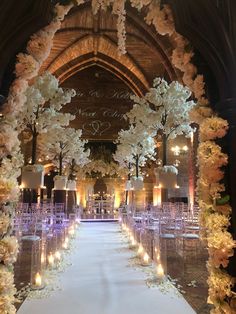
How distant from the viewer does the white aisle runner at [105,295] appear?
15.1ft

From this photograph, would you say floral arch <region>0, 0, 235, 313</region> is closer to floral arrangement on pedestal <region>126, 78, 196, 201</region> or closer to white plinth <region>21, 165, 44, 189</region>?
white plinth <region>21, 165, 44, 189</region>

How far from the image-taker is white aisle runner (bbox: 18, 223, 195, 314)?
4.59 meters

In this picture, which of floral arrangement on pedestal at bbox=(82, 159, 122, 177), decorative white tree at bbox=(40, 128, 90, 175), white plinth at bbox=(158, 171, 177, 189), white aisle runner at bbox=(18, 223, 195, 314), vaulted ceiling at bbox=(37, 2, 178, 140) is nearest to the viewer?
white aisle runner at bbox=(18, 223, 195, 314)

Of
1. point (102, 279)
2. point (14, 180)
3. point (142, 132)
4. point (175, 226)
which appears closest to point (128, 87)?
point (142, 132)

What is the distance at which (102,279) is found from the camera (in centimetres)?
625

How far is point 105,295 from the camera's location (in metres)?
5.25

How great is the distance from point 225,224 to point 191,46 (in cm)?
238

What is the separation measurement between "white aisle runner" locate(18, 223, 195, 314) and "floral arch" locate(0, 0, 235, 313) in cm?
105

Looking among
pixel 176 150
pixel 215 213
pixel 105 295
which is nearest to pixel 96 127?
pixel 176 150

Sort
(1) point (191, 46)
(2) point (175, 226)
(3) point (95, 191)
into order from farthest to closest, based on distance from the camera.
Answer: (3) point (95, 191) < (2) point (175, 226) < (1) point (191, 46)

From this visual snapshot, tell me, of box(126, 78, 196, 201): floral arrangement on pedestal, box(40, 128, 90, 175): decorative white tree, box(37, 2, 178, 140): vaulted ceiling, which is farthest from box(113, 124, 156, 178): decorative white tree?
box(37, 2, 178, 140): vaulted ceiling

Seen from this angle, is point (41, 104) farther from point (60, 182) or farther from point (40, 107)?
point (60, 182)

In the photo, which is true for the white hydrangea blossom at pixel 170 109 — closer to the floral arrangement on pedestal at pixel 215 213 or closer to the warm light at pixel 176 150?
the warm light at pixel 176 150

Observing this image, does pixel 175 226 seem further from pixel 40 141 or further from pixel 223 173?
pixel 40 141
